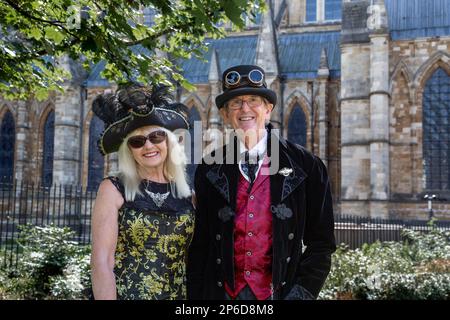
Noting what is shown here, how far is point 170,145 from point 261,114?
0.55 meters

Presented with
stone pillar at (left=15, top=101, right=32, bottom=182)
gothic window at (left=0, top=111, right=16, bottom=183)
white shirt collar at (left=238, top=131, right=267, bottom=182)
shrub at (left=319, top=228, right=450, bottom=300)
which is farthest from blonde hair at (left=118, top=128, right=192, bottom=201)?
gothic window at (left=0, top=111, right=16, bottom=183)

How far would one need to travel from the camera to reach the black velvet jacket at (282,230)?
2773 millimetres

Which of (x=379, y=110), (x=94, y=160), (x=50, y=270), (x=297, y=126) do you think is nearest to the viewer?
(x=50, y=270)

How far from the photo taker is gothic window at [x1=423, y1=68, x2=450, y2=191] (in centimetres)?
1836

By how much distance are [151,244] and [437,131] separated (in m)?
17.7

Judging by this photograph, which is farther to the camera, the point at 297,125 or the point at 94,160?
the point at 94,160

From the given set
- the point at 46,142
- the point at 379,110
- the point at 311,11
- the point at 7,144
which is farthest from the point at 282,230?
the point at 7,144

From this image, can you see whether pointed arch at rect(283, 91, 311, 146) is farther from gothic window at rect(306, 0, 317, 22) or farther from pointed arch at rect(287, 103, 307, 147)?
gothic window at rect(306, 0, 317, 22)

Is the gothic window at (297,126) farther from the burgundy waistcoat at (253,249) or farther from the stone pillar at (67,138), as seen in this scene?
the burgundy waistcoat at (253,249)

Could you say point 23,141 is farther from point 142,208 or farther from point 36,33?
point 142,208

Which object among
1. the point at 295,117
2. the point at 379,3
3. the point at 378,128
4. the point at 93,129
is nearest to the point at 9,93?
the point at 378,128

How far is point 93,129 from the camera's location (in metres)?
26.0

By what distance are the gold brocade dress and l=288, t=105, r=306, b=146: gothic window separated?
67.5 feet

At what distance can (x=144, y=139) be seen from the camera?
2936 millimetres
